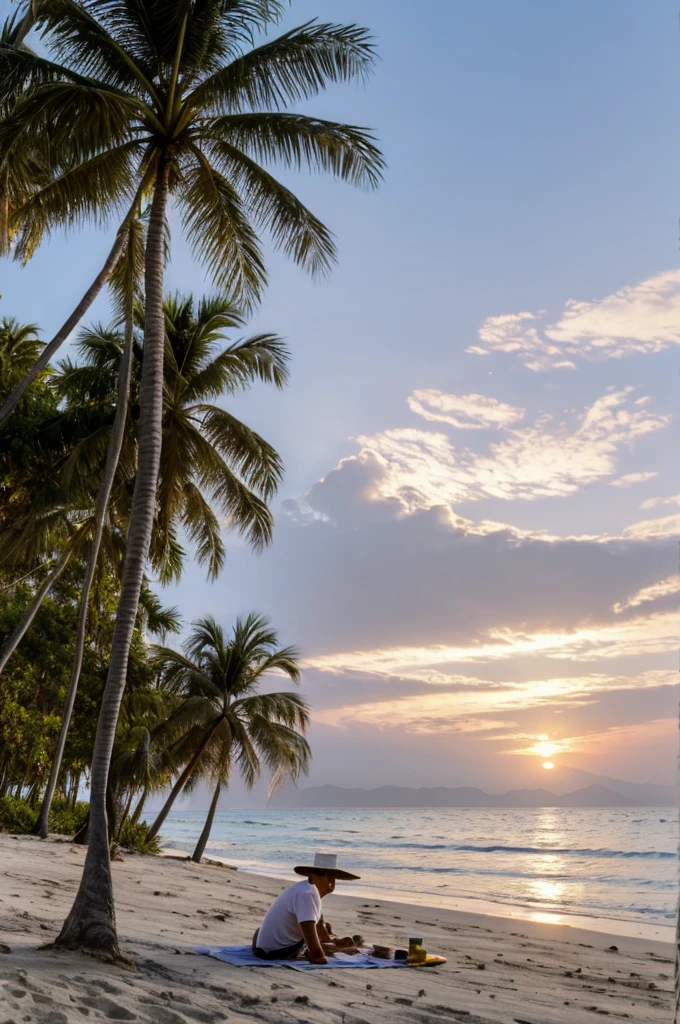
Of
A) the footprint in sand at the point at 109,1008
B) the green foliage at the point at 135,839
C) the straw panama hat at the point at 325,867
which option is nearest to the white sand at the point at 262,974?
the footprint in sand at the point at 109,1008

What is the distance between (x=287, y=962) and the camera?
23.8 feet

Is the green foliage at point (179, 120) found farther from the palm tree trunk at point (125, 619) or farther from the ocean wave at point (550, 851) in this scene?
the ocean wave at point (550, 851)

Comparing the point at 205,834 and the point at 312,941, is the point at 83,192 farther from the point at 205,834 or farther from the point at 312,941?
the point at 205,834

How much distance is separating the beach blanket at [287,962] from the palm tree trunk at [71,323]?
6.05 metres

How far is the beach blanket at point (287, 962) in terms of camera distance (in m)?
7.15

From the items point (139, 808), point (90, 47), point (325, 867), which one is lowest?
point (139, 808)

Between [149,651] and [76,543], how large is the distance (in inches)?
292

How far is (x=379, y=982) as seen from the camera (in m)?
7.12

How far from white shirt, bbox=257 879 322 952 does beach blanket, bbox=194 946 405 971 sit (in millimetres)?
166

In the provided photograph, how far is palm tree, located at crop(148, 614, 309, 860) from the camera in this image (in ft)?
72.5

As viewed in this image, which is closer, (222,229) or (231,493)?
(222,229)

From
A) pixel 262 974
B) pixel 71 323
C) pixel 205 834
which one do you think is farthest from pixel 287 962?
pixel 205 834

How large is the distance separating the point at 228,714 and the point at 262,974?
15850 millimetres

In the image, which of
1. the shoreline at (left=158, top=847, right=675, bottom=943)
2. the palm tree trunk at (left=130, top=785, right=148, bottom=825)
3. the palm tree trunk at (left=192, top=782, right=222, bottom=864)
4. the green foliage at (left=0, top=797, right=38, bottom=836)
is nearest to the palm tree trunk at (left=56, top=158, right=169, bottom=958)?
the shoreline at (left=158, top=847, right=675, bottom=943)
